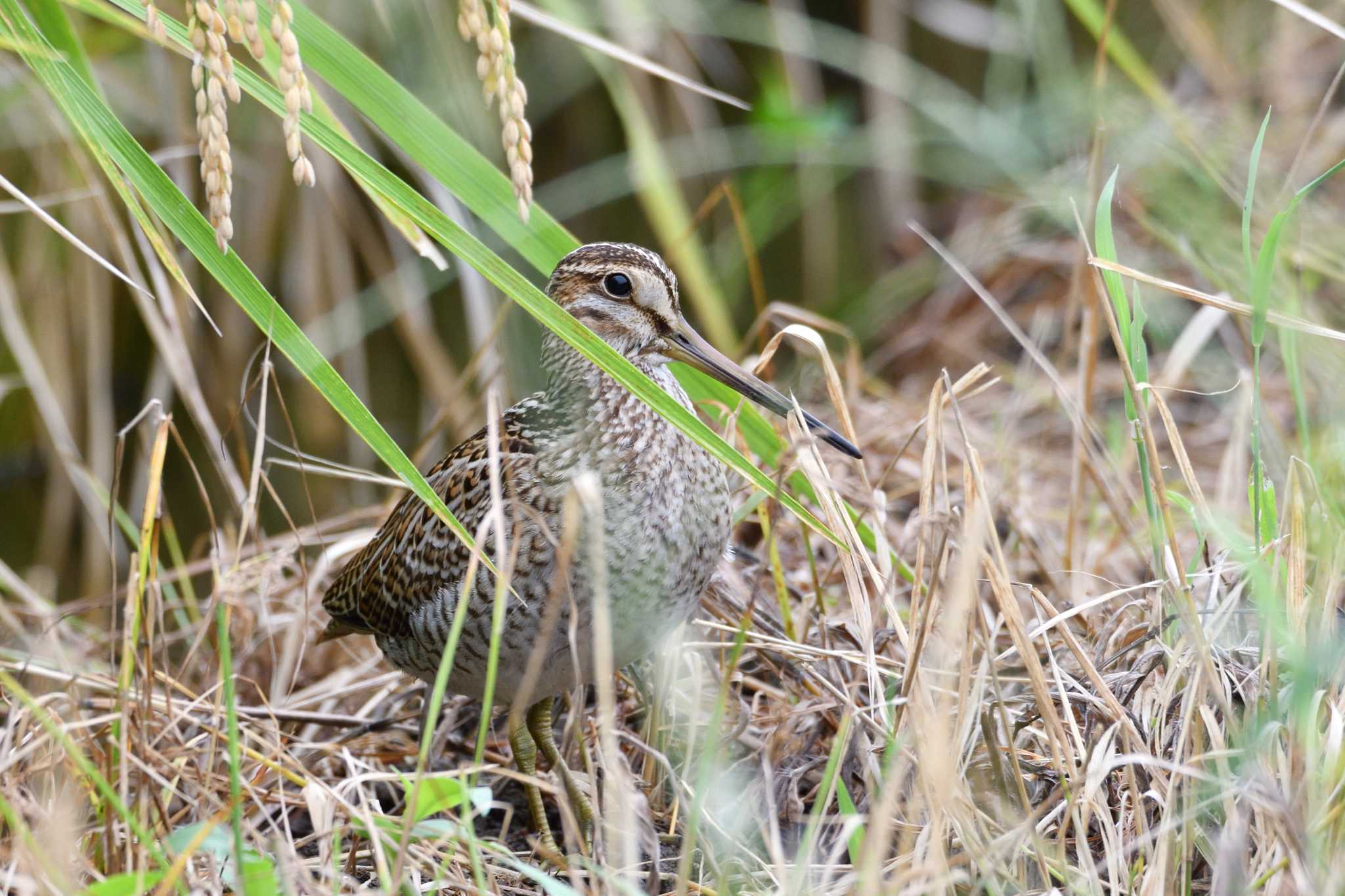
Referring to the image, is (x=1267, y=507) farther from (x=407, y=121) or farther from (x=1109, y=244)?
(x=407, y=121)

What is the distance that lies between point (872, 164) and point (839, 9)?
0.87 meters

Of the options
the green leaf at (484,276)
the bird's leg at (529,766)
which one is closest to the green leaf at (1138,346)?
the green leaf at (484,276)

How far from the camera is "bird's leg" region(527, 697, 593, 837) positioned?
2.51 meters

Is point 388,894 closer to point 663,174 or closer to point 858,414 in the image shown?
point 858,414

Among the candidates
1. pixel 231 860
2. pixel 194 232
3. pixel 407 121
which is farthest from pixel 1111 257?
pixel 231 860

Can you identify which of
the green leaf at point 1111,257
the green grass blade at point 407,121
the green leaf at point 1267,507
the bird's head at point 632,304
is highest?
the green grass blade at point 407,121

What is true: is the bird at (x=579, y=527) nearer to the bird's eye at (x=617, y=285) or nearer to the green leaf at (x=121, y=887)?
the bird's eye at (x=617, y=285)

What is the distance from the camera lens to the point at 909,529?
3037 millimetres

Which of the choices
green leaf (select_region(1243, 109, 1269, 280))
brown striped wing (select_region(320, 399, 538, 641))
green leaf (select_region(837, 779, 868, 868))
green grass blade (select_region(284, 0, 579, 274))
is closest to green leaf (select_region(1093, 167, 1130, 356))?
green leaf (select_region(1243, 109, 1269, 280))

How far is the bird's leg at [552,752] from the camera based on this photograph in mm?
2512

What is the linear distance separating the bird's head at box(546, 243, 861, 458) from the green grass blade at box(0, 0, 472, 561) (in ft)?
2.31

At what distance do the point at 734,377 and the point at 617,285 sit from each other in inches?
11.5

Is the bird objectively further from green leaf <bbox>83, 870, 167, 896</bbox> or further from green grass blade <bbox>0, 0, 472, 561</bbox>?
green leaf <bbox>83, 870, 167, 896</bbox>

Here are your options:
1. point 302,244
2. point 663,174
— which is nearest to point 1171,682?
point 663,174
